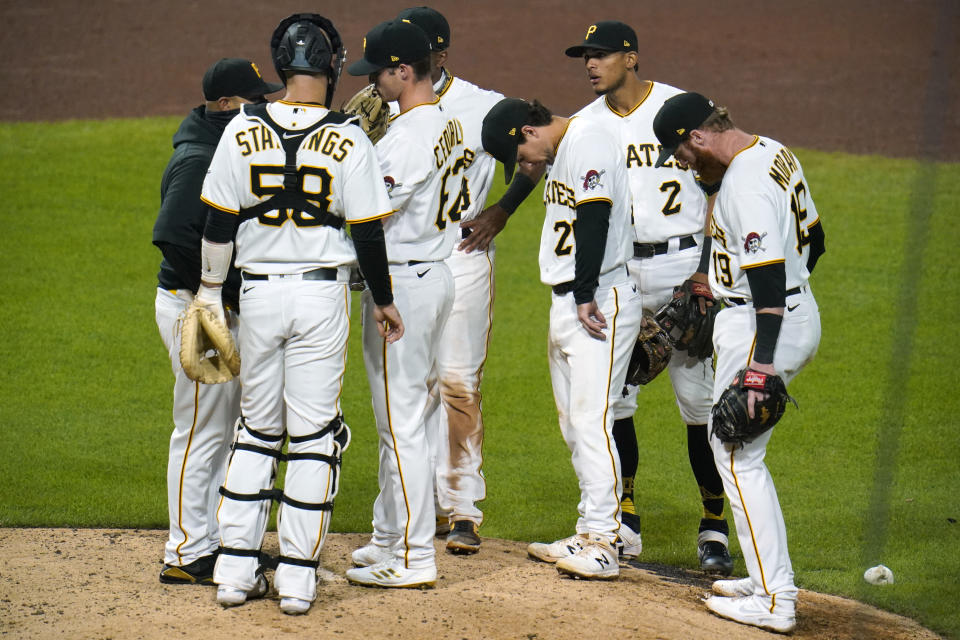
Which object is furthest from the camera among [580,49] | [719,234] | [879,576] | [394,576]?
[580,49]

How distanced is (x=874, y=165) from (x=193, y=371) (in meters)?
10.8

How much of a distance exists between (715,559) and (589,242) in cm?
154

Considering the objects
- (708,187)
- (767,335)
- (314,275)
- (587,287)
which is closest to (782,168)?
(767,335)

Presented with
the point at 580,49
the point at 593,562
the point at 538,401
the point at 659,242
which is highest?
the point at 580,49

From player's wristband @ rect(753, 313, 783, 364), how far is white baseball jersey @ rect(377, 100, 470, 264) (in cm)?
122

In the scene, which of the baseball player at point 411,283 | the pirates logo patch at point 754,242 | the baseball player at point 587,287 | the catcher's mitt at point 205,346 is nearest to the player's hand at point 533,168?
the baseball player at point 587,287

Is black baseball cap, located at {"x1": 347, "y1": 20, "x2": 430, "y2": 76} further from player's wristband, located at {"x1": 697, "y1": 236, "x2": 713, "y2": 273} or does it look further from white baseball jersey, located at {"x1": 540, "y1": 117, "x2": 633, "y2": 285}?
player's wristband, located at {"x1": 697, "y1": 236, "x2": 713, "y2": 273}

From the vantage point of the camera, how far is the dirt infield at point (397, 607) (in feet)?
12.6

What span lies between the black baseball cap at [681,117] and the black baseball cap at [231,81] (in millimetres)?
1533

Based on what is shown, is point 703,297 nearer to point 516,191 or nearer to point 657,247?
point 657,247

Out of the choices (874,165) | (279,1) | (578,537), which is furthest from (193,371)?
(279,1)

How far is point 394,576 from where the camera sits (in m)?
4.26

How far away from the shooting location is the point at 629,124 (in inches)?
204

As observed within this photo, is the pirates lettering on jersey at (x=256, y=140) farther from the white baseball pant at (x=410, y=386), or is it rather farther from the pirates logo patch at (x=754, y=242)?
the pirates logo patch at (x=754, y=242)
